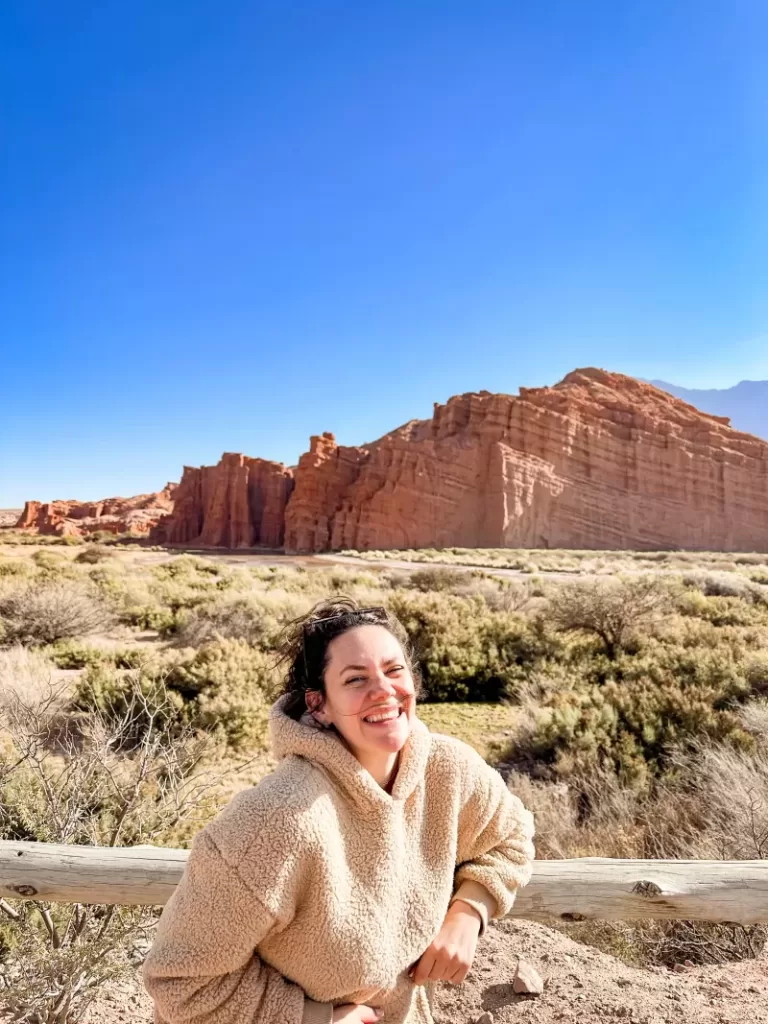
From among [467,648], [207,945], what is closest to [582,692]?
[467,648]

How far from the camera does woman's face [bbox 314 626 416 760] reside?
1515 mm

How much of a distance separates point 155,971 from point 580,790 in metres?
4.66

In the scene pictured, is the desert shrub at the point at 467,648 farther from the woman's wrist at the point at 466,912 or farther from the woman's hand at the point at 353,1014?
the woman's hand at the point at 353,1014

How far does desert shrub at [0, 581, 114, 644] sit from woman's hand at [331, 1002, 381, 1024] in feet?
34.0

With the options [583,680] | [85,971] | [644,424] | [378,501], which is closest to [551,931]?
[85,971]

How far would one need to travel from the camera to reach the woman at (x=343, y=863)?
1252mm

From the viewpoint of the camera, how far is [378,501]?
57.2 metres

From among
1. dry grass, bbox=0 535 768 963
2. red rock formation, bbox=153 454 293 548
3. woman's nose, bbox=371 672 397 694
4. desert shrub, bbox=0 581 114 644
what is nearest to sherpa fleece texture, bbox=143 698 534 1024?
woman's nose, bbox=371 672 397 694

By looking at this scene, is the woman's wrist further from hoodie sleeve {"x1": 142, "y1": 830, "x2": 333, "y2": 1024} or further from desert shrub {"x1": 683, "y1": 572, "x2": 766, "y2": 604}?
desert shrub {"x1": 683, "y1": 572, "x2": 766, "y2": 604}

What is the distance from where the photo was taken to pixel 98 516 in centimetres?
9956

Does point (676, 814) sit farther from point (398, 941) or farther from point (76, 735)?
point (76, 735)

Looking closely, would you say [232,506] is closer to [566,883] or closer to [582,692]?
[582,692]

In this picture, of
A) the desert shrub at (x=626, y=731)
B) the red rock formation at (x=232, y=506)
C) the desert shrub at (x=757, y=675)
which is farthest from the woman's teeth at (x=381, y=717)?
the red rock formation at (x=232, y=506)

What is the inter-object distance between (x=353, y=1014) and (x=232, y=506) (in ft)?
229
